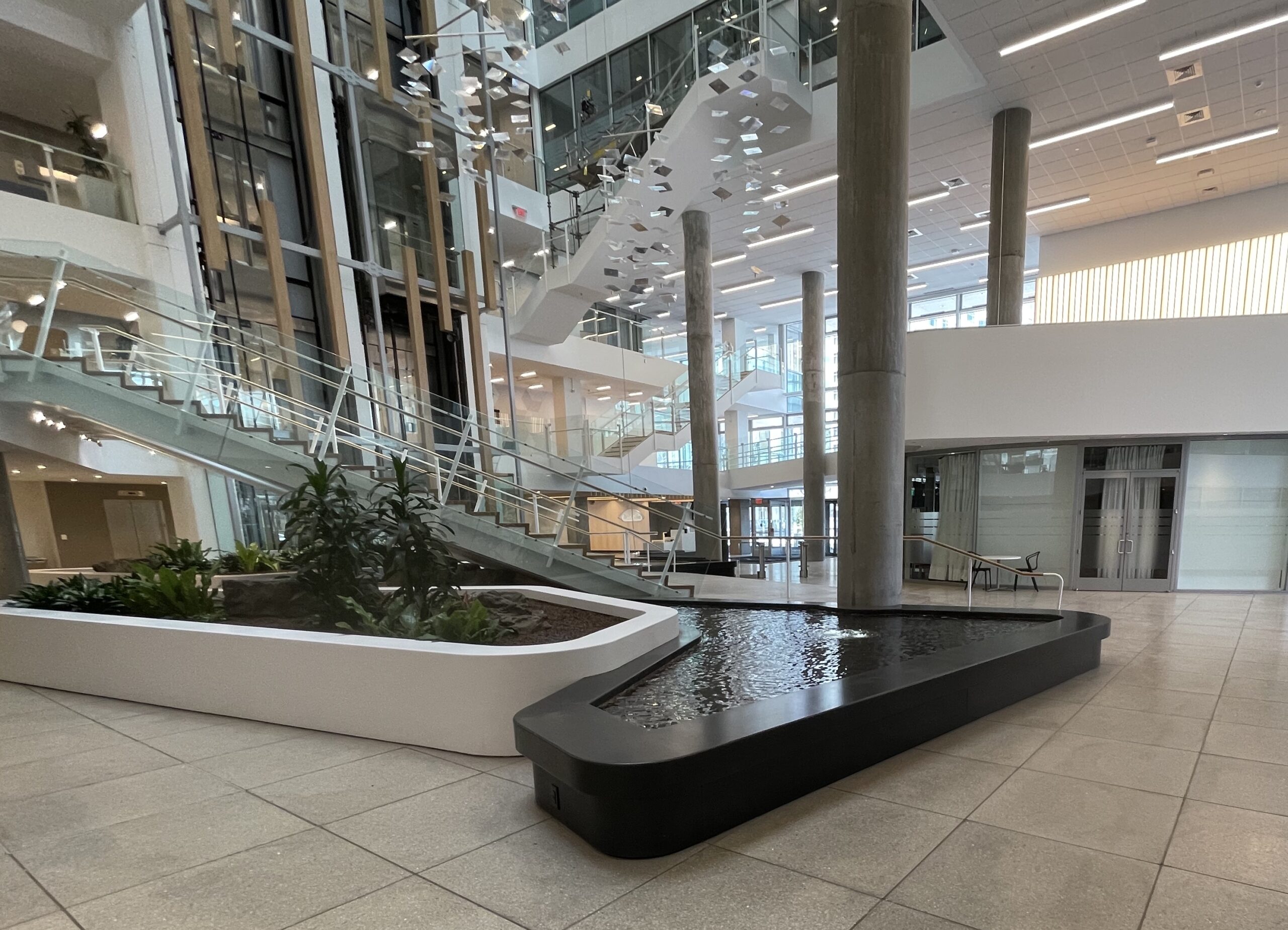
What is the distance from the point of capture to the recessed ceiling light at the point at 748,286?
18561 millimetres

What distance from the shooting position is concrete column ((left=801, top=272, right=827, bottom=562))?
1672 cm

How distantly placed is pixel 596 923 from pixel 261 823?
1.59 meters

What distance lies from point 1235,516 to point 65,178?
17245 mm

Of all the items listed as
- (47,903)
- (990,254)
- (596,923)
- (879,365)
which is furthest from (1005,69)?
(47,903)

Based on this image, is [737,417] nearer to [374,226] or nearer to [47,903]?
[374,226]

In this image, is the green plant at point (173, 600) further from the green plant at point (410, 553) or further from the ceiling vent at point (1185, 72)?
the ceiling vent at point (1185, 72)

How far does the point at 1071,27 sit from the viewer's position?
7977 mm

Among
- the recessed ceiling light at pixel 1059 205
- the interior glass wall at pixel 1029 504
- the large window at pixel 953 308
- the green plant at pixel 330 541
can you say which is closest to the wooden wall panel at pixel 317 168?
the green plant at pixel 330 541

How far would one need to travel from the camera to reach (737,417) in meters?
24.7

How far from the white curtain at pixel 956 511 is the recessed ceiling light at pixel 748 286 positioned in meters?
8.54

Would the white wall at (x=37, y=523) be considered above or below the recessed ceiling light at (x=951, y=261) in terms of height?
below

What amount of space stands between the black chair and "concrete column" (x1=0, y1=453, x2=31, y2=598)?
44.0 ft

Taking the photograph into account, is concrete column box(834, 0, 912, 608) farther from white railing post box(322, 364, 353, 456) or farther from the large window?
the large window

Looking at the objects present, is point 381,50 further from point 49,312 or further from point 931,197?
point 931,197
